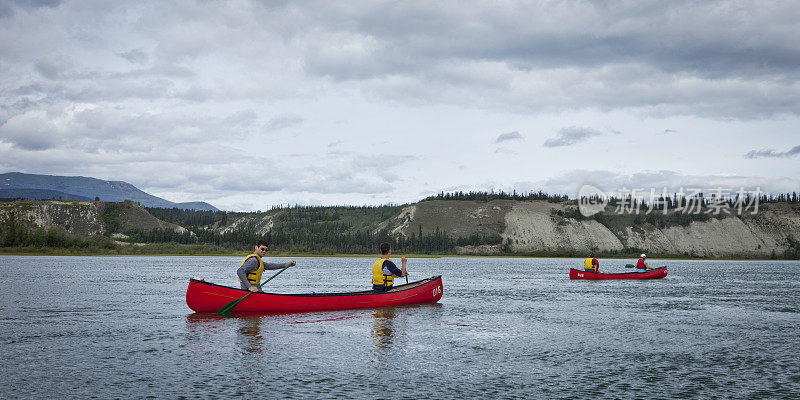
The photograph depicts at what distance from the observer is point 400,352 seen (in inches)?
873

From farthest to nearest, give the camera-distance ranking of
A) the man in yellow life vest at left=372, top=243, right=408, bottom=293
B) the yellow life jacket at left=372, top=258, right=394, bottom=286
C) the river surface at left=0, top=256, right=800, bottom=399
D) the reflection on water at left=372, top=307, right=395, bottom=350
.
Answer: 1. the yellow life jacket at left=372, top=258, right=394, bottom=286
2. the man in yellow life vest at left=372, top=243, right=408, bottom=293
3. the reflection on water at left=372, top=307, right=395, bottom=350
4. the river surface at left=0, top=256, right=800, bottom=399

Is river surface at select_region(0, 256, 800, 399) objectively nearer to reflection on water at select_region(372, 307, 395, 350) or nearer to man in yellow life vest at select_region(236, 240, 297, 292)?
reflection on water at select_region(372, 307, 395, 350)

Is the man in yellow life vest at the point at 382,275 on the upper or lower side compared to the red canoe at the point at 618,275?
upper

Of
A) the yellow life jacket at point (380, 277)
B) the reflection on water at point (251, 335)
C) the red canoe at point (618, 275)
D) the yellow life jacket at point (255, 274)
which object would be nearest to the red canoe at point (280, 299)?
the yellow life jacket at point (380, 277)

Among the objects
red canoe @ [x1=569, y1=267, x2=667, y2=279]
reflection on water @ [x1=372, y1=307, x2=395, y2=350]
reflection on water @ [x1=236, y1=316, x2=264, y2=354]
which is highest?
red canoe @ [x1=569, y1=267, x2=667, y2=279]

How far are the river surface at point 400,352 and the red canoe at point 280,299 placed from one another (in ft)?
1.77

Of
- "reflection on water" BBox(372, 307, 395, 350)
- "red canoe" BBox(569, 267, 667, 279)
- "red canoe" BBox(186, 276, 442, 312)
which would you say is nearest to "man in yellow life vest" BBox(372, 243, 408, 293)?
"red canoe" BBox(186, 276, 442, 312)

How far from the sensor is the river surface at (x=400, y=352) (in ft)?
54.6

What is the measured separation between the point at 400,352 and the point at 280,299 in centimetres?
1074

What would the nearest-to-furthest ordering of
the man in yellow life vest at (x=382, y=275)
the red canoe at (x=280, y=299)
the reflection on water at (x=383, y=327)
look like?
the reflection on water at (x=383, y=327)
the red canoe at (x=280, y=299)
the man in yellow life vest at (x=382, y=275)

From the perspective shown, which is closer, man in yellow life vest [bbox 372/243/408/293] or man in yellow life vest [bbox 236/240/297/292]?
man in yellow life vest [bbox 236/240/297/292]

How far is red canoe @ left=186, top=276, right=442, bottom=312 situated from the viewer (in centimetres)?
3030

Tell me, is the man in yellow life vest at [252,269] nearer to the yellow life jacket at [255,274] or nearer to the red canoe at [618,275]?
the yellow life jacket at [255,274]

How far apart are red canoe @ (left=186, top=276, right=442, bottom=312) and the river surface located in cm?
54
